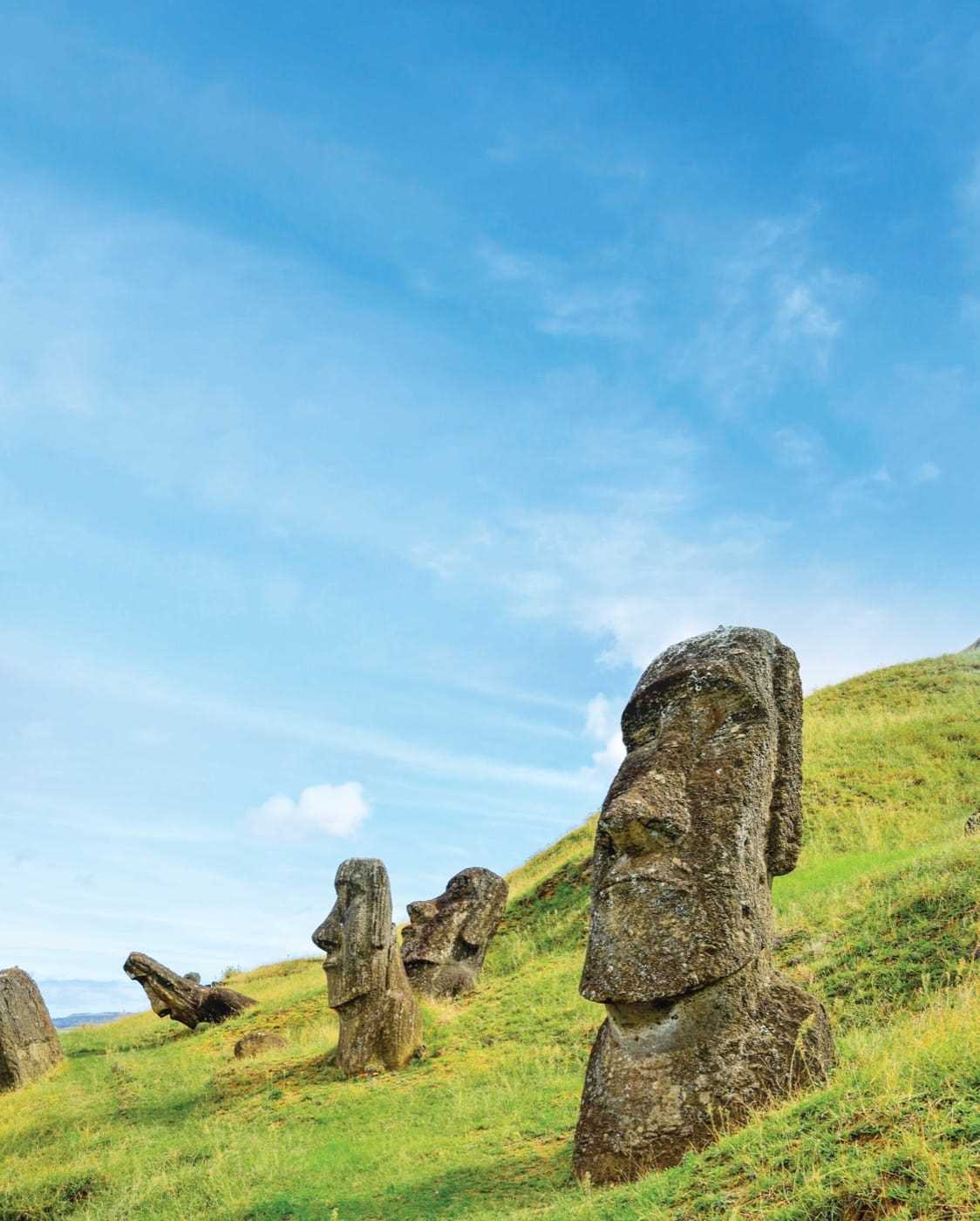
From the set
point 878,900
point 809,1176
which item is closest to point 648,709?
point 809,1176

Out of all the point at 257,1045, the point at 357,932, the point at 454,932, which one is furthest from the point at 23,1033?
the point at 357,932

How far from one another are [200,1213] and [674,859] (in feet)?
17.3

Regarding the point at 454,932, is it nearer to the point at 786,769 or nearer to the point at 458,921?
the point at 458,921

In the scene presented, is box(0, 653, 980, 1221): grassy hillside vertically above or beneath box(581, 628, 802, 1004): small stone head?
beneath

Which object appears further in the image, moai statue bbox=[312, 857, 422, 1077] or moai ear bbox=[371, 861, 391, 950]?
moai ear bbox=[371, 861, 391, 950]

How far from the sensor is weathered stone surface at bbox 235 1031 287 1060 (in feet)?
62.1

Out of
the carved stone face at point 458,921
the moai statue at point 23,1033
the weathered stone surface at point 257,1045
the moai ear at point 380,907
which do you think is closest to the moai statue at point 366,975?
the moai ear at point 380,907

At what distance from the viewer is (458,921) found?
22062 mm

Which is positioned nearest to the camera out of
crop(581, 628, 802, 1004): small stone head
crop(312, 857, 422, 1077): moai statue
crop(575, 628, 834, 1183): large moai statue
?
crop(575, 628, 834, 1183): large moai statue

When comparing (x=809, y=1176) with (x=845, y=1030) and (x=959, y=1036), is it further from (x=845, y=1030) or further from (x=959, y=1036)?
(x=845, y=1030)

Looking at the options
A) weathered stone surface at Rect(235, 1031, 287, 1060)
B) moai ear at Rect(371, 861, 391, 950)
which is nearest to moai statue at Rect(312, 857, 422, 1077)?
moai ear at Rect(371, 861, 391, 950)

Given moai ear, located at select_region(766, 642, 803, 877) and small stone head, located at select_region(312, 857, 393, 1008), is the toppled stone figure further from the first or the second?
moai ear, located at select_region(766, 642, 803, 877)

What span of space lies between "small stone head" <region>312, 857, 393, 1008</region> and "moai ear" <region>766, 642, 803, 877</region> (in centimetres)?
907

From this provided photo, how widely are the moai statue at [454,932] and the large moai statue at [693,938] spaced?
45.5 ft
